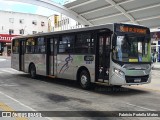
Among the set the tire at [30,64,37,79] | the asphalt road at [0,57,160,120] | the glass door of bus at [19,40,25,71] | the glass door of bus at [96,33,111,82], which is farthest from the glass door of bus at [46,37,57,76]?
the glass door of bus at [96,33,111,82]

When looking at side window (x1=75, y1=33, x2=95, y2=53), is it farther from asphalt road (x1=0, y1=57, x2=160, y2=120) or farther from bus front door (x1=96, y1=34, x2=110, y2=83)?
asphalt road (x1=0, y1=57, x2=160, y2=120)

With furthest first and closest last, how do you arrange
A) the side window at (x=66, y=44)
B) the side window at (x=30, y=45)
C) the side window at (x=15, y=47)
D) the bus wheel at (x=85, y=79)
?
the side window at (x=15, y=47)
the side window at (x=30, y=45)
the side window at (x=66, y=44)
the bus wheel at (x=85, y=79)

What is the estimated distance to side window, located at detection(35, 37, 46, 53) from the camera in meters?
18.4

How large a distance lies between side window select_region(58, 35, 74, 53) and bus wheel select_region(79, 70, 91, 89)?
1.46m

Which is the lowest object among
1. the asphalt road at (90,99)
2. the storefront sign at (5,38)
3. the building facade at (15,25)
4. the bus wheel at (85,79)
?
the asphalt road at (90,99)

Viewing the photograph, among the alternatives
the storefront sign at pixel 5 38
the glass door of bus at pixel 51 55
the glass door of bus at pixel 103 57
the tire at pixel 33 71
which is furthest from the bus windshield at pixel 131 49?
the storefront sign at pixel 5 38

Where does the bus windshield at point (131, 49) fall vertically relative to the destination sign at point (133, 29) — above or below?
below

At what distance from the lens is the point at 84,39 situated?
579 inches

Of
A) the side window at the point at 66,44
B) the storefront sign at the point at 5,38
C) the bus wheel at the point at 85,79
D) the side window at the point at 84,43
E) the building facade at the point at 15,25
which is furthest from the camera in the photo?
the building facade at the point at 15,25

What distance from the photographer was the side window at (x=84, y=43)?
46.6 feet

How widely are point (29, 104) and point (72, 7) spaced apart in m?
41.0

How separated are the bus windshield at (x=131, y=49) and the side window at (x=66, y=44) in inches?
130

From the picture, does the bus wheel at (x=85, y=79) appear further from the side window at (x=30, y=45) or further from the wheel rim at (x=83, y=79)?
the side window at (x=30, y=45)

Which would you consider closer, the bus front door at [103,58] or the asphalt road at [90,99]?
the asphalt road at [90,99]
